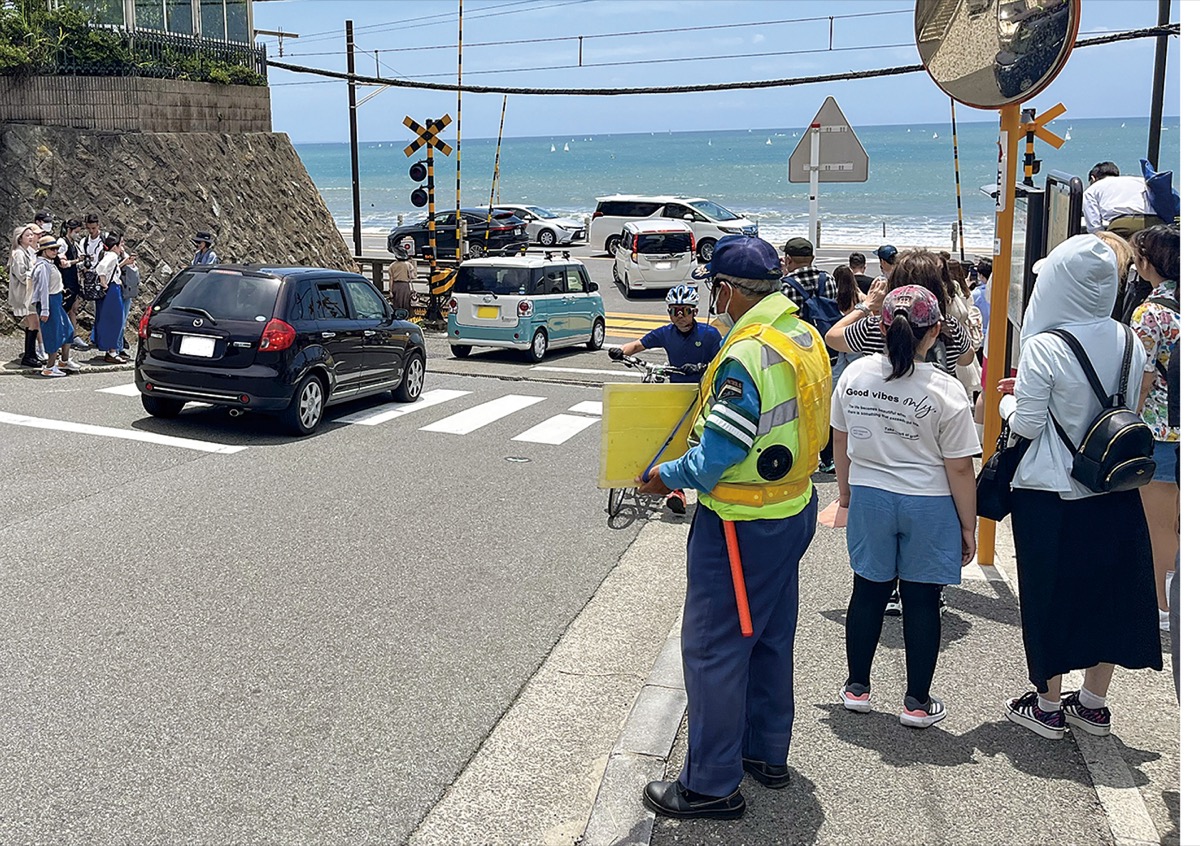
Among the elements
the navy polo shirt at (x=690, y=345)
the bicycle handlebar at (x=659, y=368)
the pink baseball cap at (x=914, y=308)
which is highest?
the pink baseball cap at (x=914, y=308)

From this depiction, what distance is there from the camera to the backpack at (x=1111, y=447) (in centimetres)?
429

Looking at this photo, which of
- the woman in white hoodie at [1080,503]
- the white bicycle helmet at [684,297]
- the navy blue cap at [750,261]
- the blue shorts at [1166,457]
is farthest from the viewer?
the white bicycle helmet at [684,297]

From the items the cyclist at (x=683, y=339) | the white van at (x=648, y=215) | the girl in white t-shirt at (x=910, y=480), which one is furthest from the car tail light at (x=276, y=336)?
the white van at (x=648, y=215)

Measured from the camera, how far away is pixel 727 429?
150 inches

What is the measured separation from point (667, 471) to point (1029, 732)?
6.72ft

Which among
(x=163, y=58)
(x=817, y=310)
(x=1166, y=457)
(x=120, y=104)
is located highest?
(x=163, y=58)

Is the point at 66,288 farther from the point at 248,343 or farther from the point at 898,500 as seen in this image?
the point at 898,500

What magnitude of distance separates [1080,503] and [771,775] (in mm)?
1587

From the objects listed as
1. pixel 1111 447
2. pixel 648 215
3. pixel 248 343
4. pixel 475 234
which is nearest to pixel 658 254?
pixel 648 215

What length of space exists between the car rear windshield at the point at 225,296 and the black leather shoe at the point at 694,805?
810 centimetres

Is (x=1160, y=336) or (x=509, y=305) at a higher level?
(x=1160, y=336)

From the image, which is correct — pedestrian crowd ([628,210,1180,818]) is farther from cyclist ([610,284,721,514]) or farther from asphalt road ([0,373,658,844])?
cyclist ([610,284,721,514])

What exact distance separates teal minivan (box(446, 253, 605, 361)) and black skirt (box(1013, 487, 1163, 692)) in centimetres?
1388

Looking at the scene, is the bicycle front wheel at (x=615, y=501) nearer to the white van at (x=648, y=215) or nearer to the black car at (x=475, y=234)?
the black car at (x=475, y=234)
